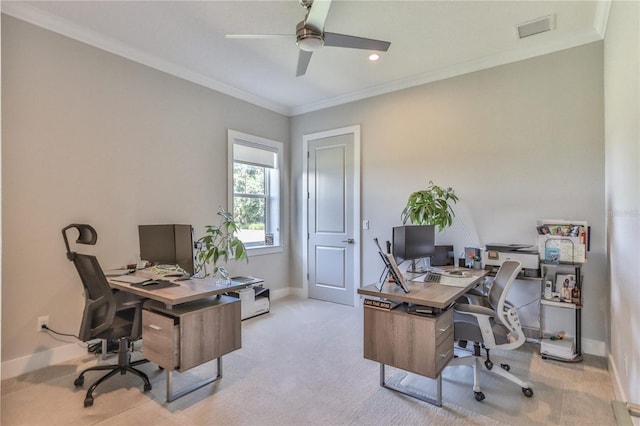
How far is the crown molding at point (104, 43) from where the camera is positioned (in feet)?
8.62

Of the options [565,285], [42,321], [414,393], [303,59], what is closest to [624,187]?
[565,285]

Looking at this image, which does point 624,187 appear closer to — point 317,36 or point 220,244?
point 317,36

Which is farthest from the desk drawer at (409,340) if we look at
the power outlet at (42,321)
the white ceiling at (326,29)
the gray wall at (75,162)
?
the power outlet at (42,321)

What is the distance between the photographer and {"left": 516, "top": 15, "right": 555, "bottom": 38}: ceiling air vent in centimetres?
278

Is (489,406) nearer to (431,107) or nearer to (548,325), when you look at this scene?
(548,325)

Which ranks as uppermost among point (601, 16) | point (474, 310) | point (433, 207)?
point (601, 16)

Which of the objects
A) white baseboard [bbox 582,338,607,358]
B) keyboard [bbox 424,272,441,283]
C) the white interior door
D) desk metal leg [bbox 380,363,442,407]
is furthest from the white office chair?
the white interior door

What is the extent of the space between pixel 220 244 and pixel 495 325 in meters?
3.14

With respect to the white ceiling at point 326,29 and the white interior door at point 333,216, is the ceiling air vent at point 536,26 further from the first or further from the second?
the white interior door at point 333,216

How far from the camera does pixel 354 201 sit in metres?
4.54

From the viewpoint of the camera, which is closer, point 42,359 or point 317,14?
point 317,14

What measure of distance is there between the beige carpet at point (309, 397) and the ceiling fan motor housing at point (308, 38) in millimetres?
2501

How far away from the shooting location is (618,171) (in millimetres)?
2330

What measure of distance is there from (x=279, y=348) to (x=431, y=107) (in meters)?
3.20
